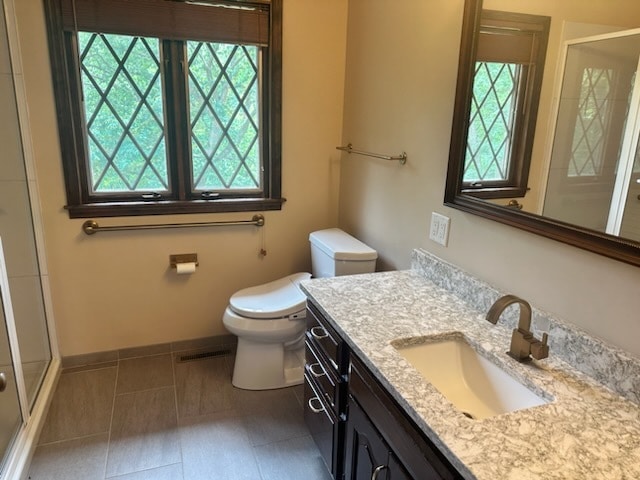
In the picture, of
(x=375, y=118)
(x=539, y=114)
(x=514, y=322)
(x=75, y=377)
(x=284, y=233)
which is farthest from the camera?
(x=284, y=233)

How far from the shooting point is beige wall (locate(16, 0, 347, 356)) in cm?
249

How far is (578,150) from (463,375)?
75cm

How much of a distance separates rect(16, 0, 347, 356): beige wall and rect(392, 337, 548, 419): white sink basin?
61.6 inches

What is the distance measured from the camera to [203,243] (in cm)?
271

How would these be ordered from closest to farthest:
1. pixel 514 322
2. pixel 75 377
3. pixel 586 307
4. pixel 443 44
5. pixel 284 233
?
pixel 586 307, pixel 514 322, pixel 443 44, pixel 75 377, pixel 284 233

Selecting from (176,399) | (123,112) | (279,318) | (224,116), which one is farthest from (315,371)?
(123,112)

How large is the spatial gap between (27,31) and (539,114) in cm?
226

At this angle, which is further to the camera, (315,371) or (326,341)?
(315,371)

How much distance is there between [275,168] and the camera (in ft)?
8.91

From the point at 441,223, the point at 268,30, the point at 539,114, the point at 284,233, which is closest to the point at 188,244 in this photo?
the point at 284,233

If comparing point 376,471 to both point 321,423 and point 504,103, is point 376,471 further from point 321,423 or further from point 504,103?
point 504,103

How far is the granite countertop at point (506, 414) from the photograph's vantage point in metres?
0.93

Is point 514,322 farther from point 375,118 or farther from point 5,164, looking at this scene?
point 5,164

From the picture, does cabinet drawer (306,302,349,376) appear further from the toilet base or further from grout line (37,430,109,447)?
grout line (37,430,109,447)
